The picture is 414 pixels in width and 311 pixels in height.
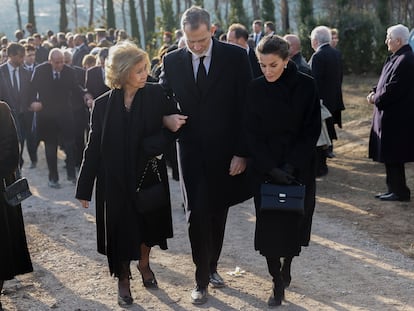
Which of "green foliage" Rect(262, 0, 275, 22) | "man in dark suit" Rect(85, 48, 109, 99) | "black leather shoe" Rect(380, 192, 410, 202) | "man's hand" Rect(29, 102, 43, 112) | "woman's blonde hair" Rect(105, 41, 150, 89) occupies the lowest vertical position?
"black leather shoe" Rect(380, 192, 410, 202)

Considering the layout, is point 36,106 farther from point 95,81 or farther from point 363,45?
point 363,45

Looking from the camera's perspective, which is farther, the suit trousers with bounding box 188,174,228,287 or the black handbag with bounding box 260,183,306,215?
the suit trousers with bounding box 188,174,228,287

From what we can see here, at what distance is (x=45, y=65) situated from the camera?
9961 mm

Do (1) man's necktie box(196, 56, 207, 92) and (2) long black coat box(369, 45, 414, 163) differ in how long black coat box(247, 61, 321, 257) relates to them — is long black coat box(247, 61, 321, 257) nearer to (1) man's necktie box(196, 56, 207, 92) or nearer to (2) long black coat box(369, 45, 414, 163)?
(1) man's necktie box(196, 56, 207, 92)

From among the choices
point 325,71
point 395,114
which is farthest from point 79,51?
point 395,114

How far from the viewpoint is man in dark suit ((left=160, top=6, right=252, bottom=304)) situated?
5.21m

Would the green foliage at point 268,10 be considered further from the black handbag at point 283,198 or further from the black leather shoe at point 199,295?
the black handbag at point 283,198

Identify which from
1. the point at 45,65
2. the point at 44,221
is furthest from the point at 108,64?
the point at 45,65

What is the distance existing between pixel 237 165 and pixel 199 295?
100 cm

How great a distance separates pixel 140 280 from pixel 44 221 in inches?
107

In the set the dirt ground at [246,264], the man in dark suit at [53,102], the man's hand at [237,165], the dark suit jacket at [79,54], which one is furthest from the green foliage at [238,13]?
the man's hand at [237,165]

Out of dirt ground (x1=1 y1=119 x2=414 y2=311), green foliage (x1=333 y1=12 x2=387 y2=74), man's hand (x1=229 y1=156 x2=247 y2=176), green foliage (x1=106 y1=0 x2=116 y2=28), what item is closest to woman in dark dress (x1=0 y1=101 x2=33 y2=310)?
dirt ground (x1=1 y1=119 x2=414 y2=311)

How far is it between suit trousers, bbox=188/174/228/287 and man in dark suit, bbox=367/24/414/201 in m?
3.48

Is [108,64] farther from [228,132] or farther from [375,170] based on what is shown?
[375,170]
